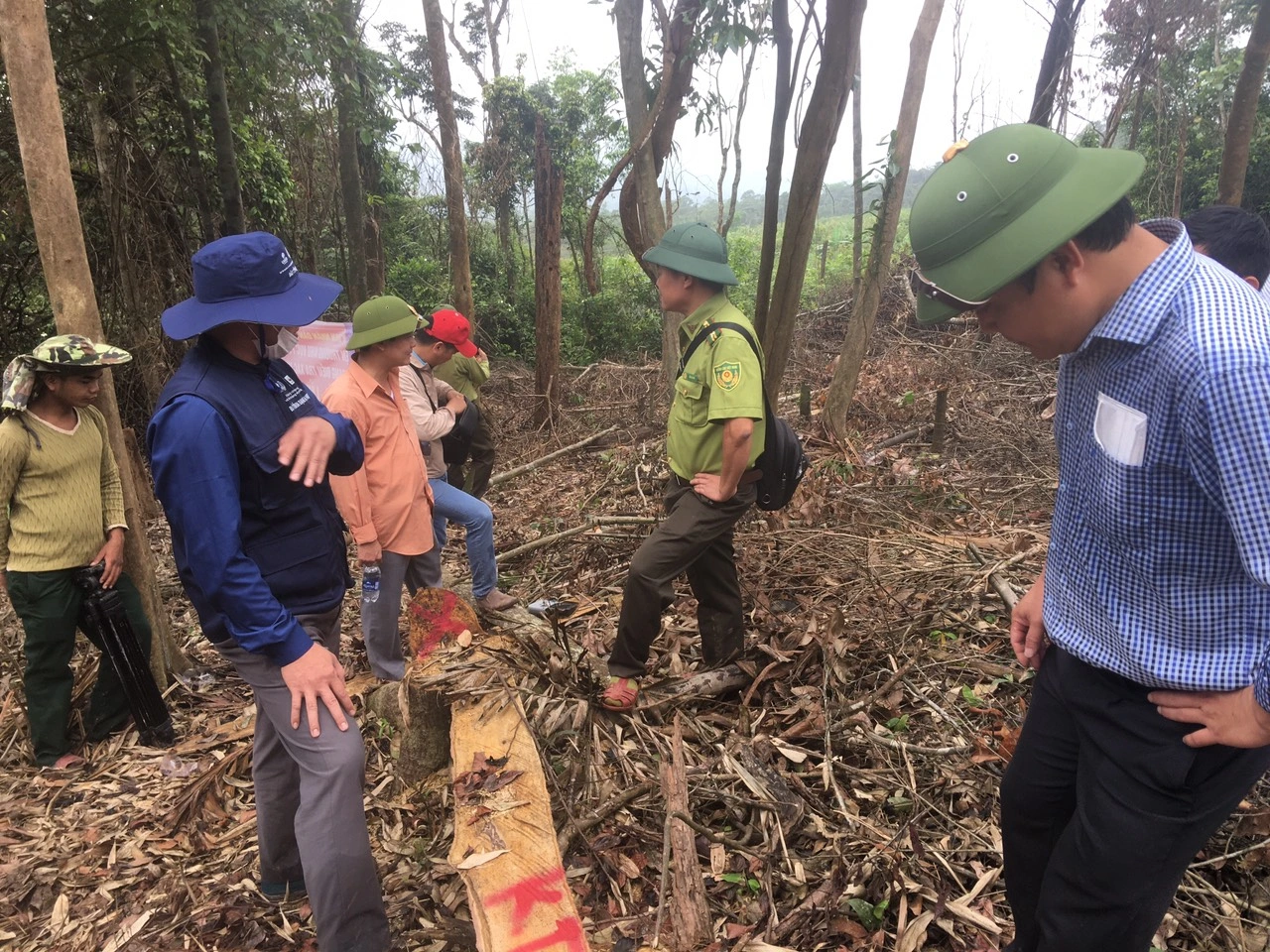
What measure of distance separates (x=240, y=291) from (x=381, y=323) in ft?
4.96

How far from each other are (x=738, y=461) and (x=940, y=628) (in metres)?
1.56

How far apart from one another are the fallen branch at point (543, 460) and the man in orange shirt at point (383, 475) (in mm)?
3796

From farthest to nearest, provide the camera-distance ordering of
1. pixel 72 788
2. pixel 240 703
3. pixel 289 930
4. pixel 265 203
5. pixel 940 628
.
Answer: pixel 265 203, pixel 240 703, pixel 940 628, pixel 72 788, pixel 289 930

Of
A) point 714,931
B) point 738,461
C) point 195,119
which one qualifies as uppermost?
point 195,119

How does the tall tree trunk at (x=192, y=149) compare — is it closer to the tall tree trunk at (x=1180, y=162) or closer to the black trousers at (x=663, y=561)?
the black trousers at (x=663, y=561)

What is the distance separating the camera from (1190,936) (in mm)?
2182

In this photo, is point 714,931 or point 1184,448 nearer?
point 1184,448

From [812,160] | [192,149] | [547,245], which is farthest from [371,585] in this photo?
[547,245]

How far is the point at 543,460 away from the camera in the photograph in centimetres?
819

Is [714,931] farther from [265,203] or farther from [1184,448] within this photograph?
[265,203]

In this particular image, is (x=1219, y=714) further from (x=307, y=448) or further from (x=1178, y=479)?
(x=307, y=448)

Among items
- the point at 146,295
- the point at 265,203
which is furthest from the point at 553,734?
the point at 265,203

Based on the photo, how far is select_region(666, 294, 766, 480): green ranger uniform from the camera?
3.13 meters

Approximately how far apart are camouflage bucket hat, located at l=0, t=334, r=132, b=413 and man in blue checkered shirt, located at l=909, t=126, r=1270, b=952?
140 inches
